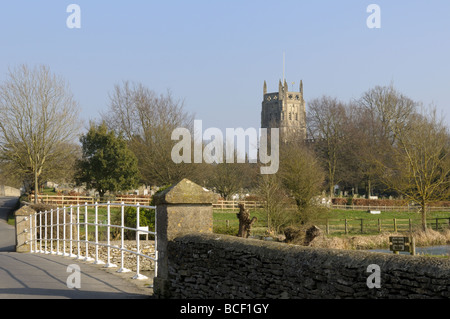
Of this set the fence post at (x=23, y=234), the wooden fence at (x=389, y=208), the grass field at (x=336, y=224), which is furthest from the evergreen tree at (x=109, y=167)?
the fence post at (x=23, y=234)

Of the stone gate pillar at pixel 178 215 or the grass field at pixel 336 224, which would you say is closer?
the stone gate pillar at pixel 178 215

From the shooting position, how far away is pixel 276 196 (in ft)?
98.3

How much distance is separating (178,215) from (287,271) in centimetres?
265

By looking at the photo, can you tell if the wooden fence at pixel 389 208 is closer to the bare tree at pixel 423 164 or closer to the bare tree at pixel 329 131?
the bare tree at pixel 329 131

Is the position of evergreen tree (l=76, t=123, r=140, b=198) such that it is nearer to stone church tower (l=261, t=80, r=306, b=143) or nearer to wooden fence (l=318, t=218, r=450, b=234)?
wooden fence (l=318, t=218, r=450, b=234)

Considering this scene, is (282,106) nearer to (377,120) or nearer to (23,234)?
(377,120)

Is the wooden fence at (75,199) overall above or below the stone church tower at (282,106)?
below

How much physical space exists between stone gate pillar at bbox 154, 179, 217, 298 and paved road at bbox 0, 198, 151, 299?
60 cm

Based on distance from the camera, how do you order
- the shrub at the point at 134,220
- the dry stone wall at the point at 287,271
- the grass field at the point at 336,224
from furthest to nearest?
the grass field at the point at 336,224 < the shrub at the point at 134,220 < the dry stone wall at the point at 287,271

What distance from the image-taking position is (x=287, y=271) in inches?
249

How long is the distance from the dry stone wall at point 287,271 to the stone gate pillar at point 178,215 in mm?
160

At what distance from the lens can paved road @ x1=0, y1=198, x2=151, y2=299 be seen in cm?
892

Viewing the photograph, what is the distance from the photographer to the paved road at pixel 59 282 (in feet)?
29.3
